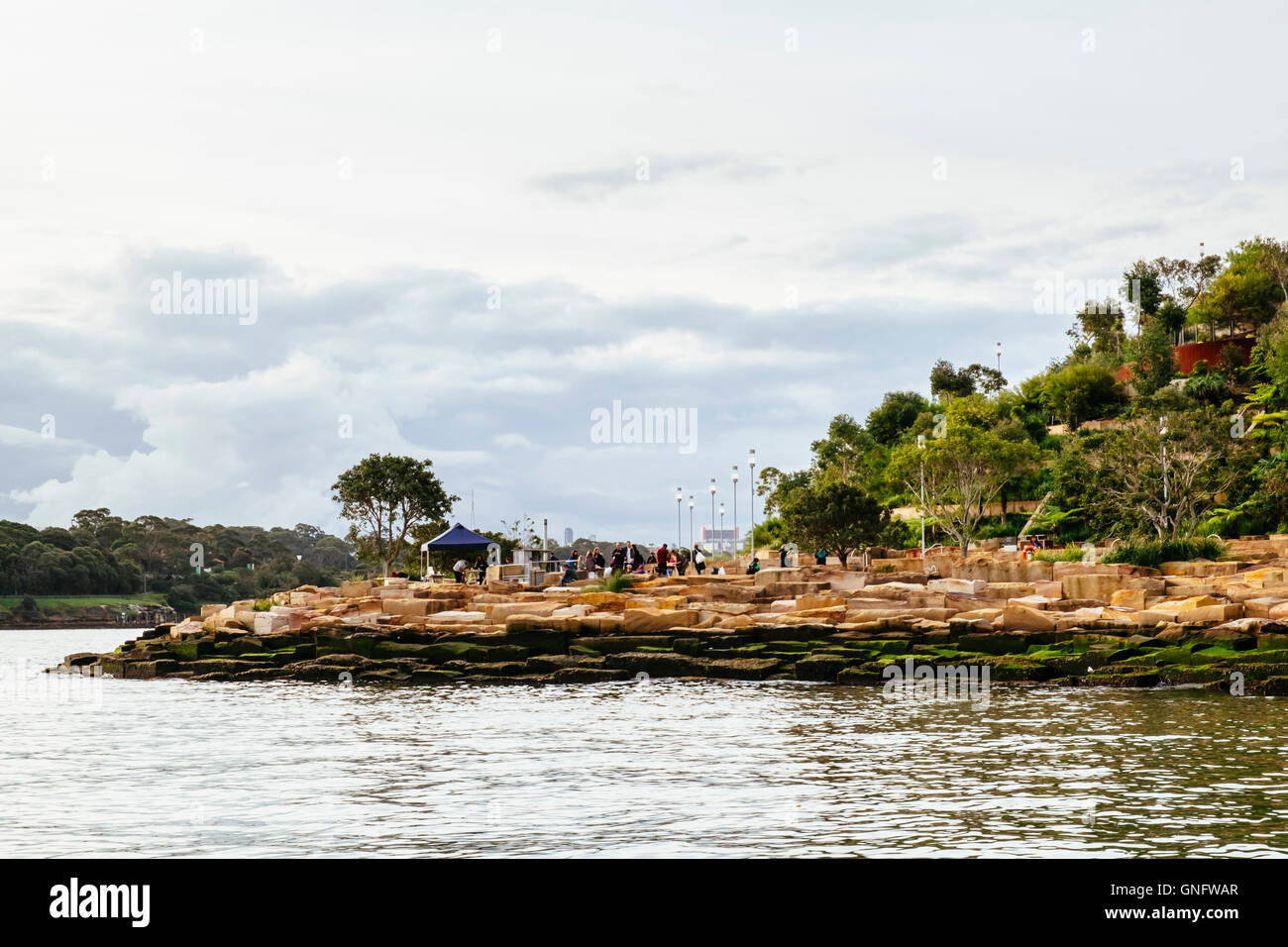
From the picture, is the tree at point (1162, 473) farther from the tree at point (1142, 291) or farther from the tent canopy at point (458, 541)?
the tree at point (1142, 291)

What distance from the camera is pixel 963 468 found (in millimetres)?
57406

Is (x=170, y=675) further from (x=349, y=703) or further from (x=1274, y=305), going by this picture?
(x=1274, y=305)

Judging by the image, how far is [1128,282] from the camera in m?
92.8

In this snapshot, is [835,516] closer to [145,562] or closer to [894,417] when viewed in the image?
[894,417]

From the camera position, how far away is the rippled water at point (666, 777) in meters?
9.93

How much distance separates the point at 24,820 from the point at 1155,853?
30.9 feet

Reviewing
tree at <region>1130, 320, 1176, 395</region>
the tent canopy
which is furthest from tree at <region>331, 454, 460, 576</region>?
tree at <region>1130, 320, 1176, 395</region>

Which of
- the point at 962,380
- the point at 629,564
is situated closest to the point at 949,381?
the point at 962,380

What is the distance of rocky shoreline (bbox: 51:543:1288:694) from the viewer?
23109 mm

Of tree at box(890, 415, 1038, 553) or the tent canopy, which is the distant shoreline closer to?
the tent canopy

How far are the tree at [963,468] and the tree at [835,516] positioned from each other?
8317 millimetres

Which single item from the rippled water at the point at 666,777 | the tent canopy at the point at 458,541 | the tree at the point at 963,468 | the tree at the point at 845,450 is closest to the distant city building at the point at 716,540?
the tree at the point at 845,450

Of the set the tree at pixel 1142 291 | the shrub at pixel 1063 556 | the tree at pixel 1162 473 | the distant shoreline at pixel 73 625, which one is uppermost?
the tree at pixel 1142 291

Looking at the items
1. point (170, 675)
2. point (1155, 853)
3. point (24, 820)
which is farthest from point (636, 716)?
point (170, 675)
